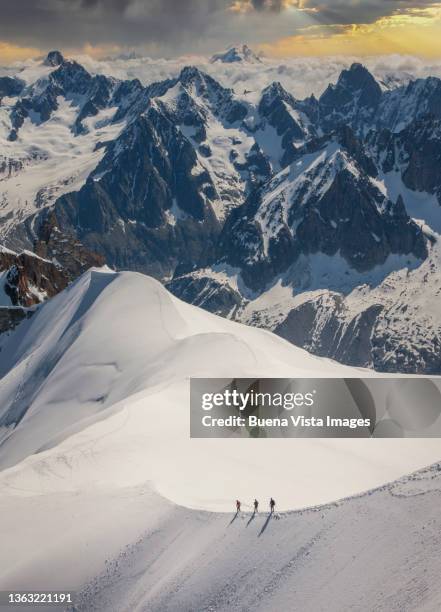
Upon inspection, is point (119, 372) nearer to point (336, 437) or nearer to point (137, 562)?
point (336, 437)

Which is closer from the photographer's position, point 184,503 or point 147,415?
point 184,503

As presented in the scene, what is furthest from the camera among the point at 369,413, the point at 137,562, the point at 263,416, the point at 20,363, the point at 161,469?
the point at 20,363

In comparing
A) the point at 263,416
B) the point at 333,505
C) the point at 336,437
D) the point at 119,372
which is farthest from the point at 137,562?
the point at 119,372

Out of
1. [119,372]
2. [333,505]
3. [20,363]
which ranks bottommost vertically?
[20,363]

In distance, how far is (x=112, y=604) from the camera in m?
66.6

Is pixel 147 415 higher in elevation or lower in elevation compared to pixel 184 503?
lower

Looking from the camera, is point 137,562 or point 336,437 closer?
point 137,562

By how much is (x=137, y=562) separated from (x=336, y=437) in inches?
1682

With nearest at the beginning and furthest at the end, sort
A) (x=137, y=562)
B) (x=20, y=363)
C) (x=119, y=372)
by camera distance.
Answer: (x=137, y=562), (x=119, y=372), (x=20, y=363)

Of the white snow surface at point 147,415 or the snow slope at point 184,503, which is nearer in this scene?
the snow slope at point 184,503

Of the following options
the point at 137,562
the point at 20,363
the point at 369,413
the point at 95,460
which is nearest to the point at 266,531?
the point at 137,562

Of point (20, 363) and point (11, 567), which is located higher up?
point (11, 567)

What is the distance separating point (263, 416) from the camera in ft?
341

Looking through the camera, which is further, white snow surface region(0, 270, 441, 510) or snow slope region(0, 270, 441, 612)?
white snow surface region(0, 270, 441, 510)
